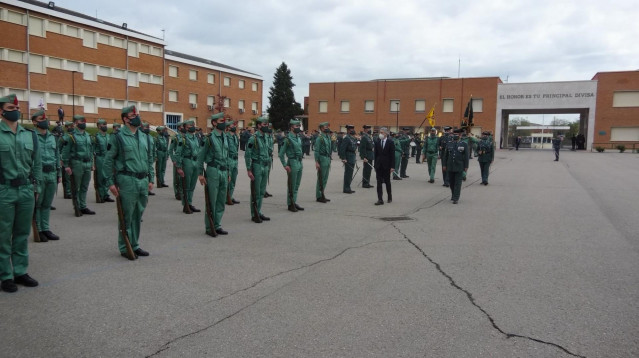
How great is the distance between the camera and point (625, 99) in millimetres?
48531

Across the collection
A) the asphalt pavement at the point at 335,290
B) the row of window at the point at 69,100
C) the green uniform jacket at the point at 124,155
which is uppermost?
the row of window at the point at 69,100

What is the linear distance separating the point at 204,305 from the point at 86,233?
4517 millimetres

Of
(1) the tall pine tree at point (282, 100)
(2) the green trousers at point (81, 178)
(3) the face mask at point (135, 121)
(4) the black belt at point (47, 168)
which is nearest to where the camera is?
(3) the face mask at point (135, 121)

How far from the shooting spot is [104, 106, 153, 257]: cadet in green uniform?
6.30 meters

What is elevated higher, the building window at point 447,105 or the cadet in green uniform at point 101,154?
the building window at point 447,105

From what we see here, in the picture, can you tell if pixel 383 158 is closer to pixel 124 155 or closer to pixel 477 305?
pixel 124 155

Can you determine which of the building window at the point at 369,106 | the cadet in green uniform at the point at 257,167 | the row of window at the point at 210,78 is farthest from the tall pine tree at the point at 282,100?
the cadet in green uniform at the point at 257,167

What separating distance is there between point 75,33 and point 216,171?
134 ft

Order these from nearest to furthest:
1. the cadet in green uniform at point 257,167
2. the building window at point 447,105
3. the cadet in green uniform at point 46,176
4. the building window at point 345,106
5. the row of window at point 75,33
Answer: the cadet in green uniform at point 46,176 → the cadet in green uniform at point 257,167 → the row of window at point 75,33 → the building window at point 447,105 → the building window at point 345,106

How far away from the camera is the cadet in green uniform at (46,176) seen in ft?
25.0

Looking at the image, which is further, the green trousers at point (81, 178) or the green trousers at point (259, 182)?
the green trousers at point (81, 178)

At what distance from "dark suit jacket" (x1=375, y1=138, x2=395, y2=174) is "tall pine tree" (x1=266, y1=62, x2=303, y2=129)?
6675 centimetres

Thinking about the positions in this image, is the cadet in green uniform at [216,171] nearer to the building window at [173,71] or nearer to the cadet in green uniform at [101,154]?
the cadet in green uniform at [101,154]

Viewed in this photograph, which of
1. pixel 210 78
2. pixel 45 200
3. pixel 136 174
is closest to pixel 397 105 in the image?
pixel 210 78
